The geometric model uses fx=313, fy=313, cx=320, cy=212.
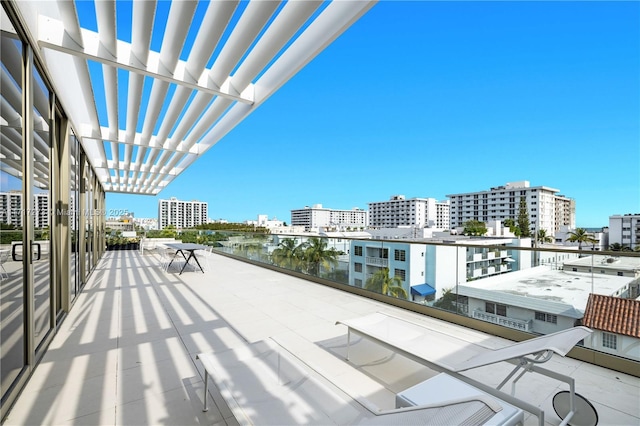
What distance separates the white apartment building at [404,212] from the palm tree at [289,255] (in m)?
94.1

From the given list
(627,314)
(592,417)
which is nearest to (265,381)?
(592,417)

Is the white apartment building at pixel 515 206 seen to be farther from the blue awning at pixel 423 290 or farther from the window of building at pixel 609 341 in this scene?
the window of building at pixel 609 341

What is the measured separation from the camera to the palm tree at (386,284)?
4744 millimetres

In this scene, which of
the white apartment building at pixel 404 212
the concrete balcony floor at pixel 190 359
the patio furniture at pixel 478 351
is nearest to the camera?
the patio furniture at pixel 478 351

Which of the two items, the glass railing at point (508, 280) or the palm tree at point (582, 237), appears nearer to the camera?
the glass railing at point (508, 280)

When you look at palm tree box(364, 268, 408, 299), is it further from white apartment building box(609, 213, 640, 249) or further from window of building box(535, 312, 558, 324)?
white apartment building box(609, 213, 640, 249)

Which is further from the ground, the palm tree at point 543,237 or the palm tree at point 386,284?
the palm tree at point 386,284

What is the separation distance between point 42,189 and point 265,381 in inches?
115

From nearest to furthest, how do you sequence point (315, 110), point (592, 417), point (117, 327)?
point (592, 417) < point (117, 327) < point (315, 110)

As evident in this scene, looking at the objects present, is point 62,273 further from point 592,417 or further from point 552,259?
point 552,259

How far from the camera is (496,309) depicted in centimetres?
363

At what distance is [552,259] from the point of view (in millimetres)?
3307

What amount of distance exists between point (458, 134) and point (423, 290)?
330 feet

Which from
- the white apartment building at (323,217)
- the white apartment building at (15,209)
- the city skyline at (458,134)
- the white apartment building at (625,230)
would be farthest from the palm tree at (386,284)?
the white apartment building at (323,217)
